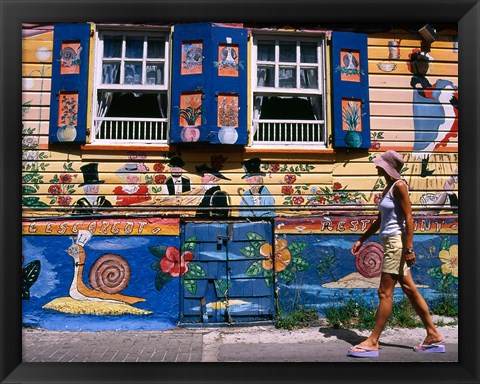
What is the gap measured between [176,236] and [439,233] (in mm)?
3177

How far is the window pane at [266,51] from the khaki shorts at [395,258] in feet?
9.16

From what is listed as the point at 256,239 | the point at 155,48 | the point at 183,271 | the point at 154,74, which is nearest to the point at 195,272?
the point at 183,271

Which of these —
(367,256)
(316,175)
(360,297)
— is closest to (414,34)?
(316,175)

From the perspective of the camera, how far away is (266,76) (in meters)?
6.93

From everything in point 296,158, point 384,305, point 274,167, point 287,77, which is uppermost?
point 287,77

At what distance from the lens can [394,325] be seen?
6.43 m

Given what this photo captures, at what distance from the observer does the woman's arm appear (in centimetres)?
525

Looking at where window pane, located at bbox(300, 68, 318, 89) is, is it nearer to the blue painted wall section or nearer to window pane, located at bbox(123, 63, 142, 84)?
the blue painted wall section

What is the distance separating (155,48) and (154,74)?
0.32 metres

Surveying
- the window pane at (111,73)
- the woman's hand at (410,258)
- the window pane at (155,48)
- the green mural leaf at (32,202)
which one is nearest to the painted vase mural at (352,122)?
the woman's hand at (410,258)
